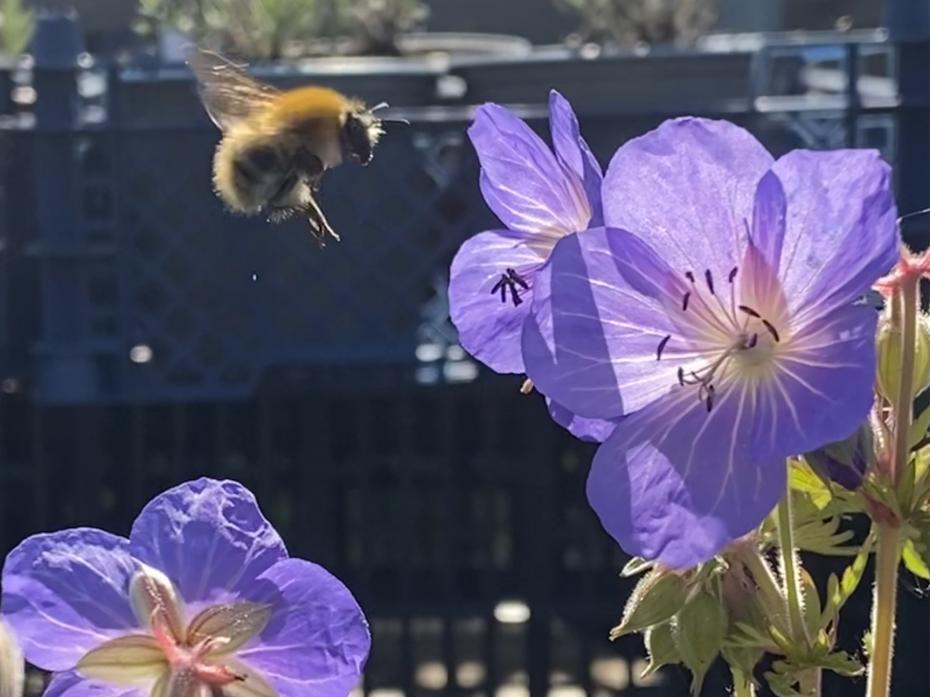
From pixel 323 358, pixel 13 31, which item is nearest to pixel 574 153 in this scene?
pixel 323 358

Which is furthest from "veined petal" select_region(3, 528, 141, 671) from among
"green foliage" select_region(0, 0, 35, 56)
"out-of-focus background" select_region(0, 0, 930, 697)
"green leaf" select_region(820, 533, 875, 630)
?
"green foliage" select_region(0, 0, 35, 56)

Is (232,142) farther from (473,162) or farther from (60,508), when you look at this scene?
(60,508)

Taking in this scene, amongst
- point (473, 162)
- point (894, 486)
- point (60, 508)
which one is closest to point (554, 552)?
point (473, 162)

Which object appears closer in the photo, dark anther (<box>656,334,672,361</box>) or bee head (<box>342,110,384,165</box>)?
dark anther (<box>656,334,672,361</box>)

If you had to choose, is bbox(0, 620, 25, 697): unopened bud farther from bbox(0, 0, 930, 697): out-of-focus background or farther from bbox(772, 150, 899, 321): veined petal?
bbox(0, 0, 930, 697): out-of-focus background

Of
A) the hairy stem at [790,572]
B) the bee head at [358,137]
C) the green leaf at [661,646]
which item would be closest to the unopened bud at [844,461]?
the hairy stem at [790,572]

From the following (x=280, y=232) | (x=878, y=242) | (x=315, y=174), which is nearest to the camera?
(x=878, y=242)
